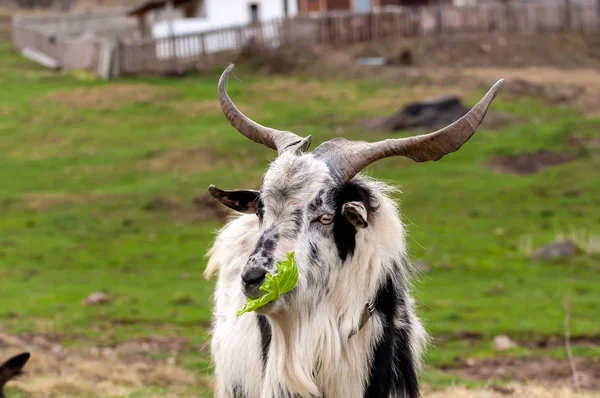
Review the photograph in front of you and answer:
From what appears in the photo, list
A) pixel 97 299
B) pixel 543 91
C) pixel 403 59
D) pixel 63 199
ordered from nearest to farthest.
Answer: pixel 97 299 → pixel 63 199 → pixel 543 91 → pixel 403 59

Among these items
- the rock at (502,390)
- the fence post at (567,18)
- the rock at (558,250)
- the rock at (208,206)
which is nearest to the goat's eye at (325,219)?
the rock at (502,390)

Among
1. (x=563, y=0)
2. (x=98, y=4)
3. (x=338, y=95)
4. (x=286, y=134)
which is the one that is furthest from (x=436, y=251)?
(x=98, y=4)

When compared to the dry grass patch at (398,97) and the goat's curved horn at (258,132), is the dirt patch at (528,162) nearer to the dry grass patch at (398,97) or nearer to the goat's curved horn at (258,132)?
the dry grass patch at (398,97)

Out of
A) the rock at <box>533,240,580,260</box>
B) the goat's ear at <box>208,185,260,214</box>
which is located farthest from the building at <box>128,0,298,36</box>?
the goat's ear at <box>208,185,260,214</box>

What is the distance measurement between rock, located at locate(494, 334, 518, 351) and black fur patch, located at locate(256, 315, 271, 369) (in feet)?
25.2

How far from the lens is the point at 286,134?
6.87 meters

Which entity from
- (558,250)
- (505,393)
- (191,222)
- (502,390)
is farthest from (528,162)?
(505,393)

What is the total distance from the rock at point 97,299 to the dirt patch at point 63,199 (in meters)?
6.93

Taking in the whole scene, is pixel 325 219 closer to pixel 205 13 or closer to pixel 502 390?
pixel 502 390

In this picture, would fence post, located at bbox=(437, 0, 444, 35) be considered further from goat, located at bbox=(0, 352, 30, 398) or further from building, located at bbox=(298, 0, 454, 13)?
goat, located at bbox=(0, 352, 30, 398)

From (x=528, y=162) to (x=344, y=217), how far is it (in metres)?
19.4

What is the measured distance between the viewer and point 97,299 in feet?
53.3

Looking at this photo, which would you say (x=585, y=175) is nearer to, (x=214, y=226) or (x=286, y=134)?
(x=214, y=226)

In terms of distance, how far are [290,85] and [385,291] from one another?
28746 mm
